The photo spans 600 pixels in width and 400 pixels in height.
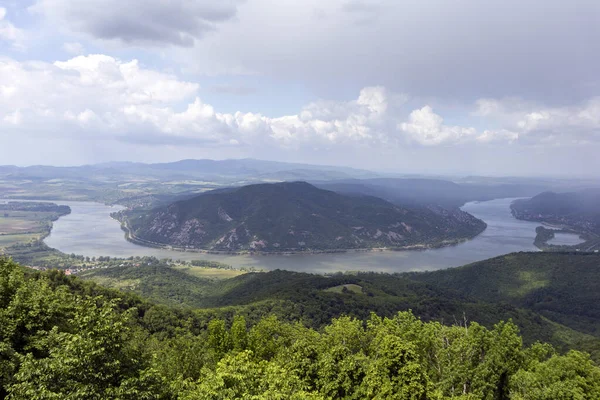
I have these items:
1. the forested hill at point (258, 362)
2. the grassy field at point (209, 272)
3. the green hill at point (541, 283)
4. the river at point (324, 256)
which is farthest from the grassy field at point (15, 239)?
the forested hill at point (258, 362)

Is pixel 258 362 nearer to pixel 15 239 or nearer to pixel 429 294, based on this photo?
pixel 429 294

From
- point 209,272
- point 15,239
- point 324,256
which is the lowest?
point 324,256

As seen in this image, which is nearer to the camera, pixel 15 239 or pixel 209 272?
pixel 209 272

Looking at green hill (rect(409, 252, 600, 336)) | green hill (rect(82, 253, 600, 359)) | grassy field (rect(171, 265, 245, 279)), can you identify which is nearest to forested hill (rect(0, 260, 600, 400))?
green hill (rect(82, 253, 600, 359))

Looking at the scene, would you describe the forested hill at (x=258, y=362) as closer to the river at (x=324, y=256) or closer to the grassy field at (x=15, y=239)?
the river at (x=324, y=256)

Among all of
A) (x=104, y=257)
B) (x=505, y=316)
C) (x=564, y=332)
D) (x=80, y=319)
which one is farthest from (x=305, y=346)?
(x=104, y=257)

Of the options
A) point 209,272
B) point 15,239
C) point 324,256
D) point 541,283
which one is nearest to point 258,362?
point 209,272

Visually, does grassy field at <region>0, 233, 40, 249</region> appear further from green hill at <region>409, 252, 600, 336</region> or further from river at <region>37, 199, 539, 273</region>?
green hill at <region>409, 252, 600, 336</region>

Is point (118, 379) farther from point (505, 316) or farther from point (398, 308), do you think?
point (505, 316)
